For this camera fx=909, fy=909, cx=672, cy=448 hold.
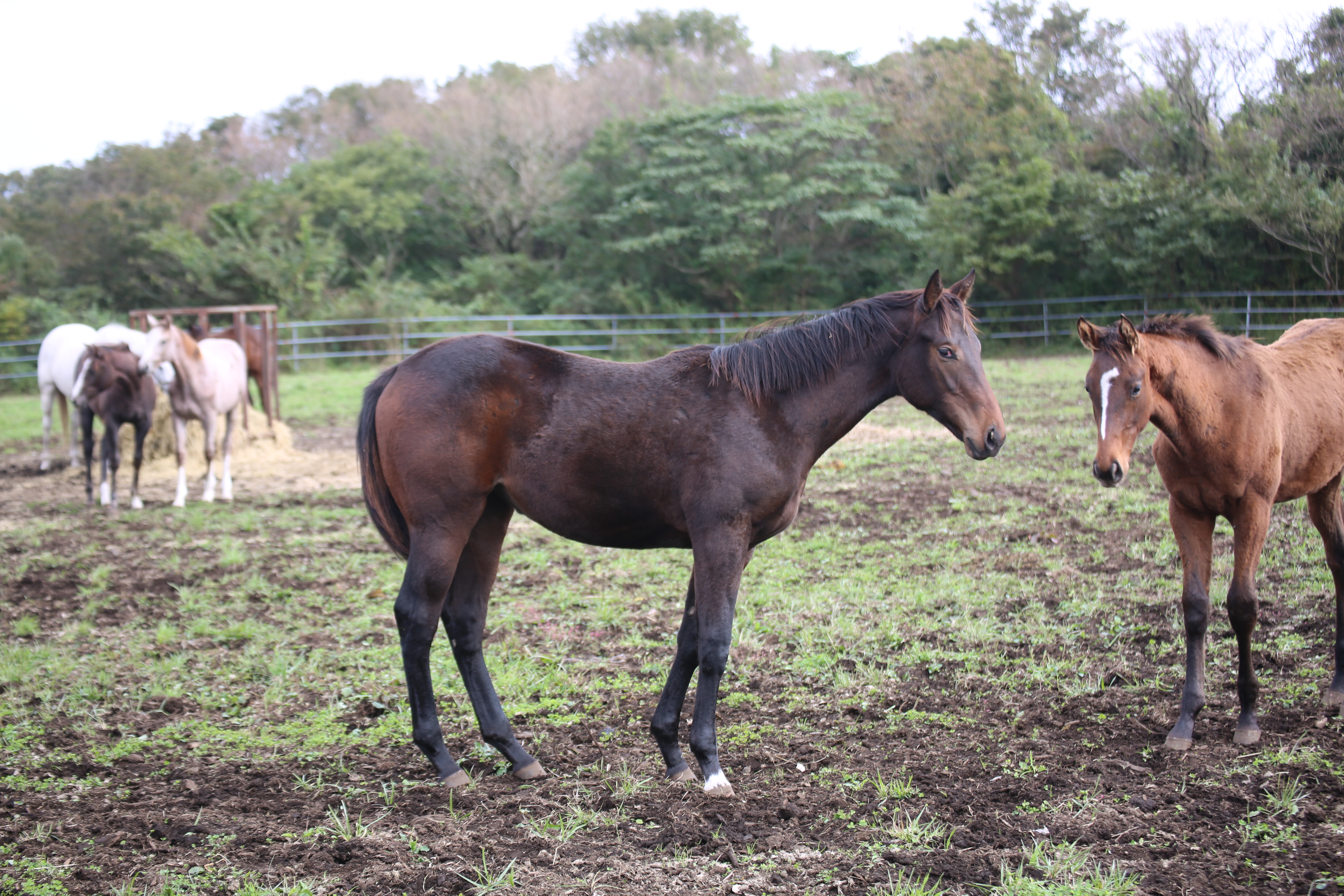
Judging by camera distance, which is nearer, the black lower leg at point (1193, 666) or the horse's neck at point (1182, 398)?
the black lower leg at point (1193, 666)

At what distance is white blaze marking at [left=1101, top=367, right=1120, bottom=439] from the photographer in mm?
3533

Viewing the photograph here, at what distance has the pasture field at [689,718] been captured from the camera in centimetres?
274

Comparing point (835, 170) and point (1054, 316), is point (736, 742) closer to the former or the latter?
point (1054, 316)

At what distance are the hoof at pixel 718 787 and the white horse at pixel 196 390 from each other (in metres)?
7.08

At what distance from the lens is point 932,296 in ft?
11.0

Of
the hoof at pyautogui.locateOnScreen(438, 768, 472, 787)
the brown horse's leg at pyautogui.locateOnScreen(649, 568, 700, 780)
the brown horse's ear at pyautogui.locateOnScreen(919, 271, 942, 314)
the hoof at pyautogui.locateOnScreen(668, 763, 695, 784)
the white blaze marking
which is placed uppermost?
the brown horse's ear at pyautogui.locateOnScreen(919, 271, 942, 314)

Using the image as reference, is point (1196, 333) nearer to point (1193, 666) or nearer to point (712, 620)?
point (1193, 666)

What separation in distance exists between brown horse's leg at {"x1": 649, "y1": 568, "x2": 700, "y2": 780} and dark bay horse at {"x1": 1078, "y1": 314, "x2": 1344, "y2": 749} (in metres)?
1.68

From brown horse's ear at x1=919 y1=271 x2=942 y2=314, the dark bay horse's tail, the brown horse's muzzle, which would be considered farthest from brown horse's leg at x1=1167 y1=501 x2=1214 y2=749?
the dark bay horse's tail

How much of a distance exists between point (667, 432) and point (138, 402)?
726 centimetres

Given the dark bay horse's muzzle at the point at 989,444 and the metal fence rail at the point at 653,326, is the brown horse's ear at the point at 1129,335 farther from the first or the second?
A: the metal fence rail at the point at 653,326

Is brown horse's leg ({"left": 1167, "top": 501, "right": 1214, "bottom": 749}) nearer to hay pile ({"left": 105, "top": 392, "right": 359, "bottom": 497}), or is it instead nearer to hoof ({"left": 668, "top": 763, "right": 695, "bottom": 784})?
hoof ({"left": 668, "top": 763, "right": 695, "bottom": 784})

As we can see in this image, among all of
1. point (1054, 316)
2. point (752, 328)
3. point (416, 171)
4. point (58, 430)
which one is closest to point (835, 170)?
point (1054, 316)

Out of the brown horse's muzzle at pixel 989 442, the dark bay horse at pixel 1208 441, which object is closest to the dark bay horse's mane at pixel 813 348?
the brown horse's muzzle at pixel 989 442
